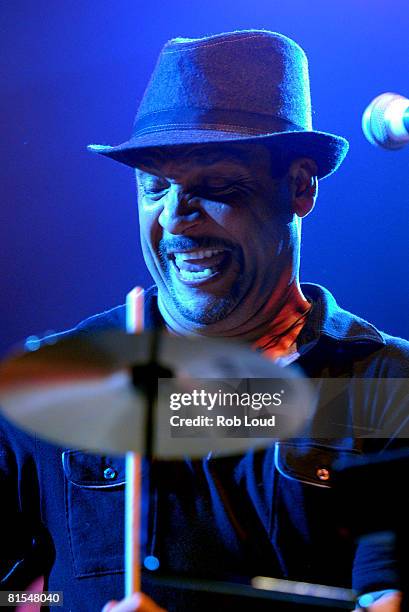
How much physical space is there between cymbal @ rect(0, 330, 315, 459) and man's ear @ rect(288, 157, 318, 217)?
0.30 meters

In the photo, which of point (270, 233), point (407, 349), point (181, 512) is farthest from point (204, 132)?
point (181, 512)

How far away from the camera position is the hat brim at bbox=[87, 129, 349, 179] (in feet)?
4.66

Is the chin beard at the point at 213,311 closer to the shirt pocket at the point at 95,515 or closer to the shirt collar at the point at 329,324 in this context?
the shirt collar at the point at 329,324

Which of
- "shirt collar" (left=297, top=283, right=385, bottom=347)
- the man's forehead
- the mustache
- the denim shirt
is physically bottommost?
the denim shirt

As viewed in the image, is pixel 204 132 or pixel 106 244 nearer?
pixel 204 132

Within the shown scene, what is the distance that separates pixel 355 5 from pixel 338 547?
42.0 inches

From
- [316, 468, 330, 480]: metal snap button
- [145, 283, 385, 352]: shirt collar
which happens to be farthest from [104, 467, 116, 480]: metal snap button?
[316, 468, 330, 480]: metal snap button

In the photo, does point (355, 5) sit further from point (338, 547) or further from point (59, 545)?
point (59, 545)

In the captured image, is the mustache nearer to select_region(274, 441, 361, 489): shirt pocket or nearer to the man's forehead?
the man's forehead

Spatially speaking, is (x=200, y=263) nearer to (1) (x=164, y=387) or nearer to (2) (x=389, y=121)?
(1) (x=164, y=387)

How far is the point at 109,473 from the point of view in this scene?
4.98 ft

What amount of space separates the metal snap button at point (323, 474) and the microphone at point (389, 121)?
616 millimetres

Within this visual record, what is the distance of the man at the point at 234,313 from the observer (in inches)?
56.9

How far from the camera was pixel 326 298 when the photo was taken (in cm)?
154
